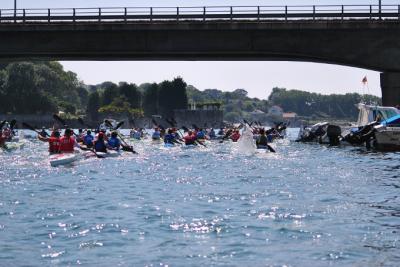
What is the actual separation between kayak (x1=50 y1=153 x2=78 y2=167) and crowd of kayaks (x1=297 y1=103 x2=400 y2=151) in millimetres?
23214

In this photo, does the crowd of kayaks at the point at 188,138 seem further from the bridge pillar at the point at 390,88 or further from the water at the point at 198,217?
the water at the point at 198,217

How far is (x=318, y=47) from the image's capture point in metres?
58.6

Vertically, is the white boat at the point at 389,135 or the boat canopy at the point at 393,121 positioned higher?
the boat canopy at the point at 393,121

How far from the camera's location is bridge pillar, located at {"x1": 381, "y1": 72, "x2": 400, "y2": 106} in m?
59.0

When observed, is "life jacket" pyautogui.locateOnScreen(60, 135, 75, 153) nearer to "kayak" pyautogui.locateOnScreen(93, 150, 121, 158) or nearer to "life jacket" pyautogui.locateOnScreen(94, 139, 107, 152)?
"kayak" pyautogui.locateOnScreen(93, 150, 121, 158)

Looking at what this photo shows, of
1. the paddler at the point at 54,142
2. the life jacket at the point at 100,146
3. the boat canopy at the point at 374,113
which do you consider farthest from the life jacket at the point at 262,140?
the paddler at the point at 54,142

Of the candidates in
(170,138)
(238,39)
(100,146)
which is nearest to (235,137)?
(170,138)

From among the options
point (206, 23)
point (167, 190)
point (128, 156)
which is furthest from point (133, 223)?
point (206, 23)

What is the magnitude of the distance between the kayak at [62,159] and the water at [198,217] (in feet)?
3.66

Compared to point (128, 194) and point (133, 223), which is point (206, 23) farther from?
point (133, 223)

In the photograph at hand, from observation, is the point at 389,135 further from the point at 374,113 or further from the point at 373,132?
the point at 374,113

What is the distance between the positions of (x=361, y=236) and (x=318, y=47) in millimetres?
42770

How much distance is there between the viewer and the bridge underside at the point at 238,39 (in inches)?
2282

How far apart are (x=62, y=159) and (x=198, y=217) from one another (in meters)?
18.1
